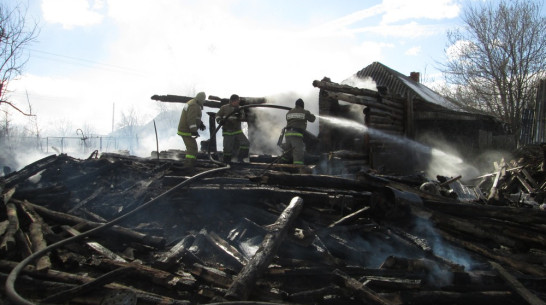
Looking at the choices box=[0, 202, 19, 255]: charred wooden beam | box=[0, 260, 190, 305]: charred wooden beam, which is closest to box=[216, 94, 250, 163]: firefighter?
box=[0, 202, 19, 255]: charred wooden beam

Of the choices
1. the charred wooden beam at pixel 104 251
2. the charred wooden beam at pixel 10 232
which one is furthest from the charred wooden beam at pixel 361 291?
the charred wooden beam at pixel 10 232

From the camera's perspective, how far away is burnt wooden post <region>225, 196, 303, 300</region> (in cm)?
274

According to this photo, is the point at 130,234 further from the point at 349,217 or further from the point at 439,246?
the point at 439,246

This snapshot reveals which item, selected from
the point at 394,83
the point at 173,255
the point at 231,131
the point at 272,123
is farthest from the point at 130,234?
the point at 394,83

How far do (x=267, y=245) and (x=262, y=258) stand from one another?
221mm

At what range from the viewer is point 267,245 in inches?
134

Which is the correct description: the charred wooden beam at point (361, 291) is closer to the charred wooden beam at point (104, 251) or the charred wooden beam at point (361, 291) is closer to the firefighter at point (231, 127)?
the charred wooden beam at point (104, 251)

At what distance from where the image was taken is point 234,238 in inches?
169

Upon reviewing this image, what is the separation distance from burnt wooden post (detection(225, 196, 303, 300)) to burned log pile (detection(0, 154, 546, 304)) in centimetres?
1

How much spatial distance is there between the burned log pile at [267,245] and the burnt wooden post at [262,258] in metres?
0.01

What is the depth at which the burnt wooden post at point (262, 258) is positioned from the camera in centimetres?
274

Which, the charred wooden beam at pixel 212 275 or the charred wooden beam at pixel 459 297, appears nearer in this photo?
the charred wooden beam at pixel 459 297

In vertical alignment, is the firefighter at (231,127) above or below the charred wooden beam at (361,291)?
above

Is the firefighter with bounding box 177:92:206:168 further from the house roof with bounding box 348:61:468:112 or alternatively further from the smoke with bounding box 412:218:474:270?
the house roof with bounding box 348:61:468:112
